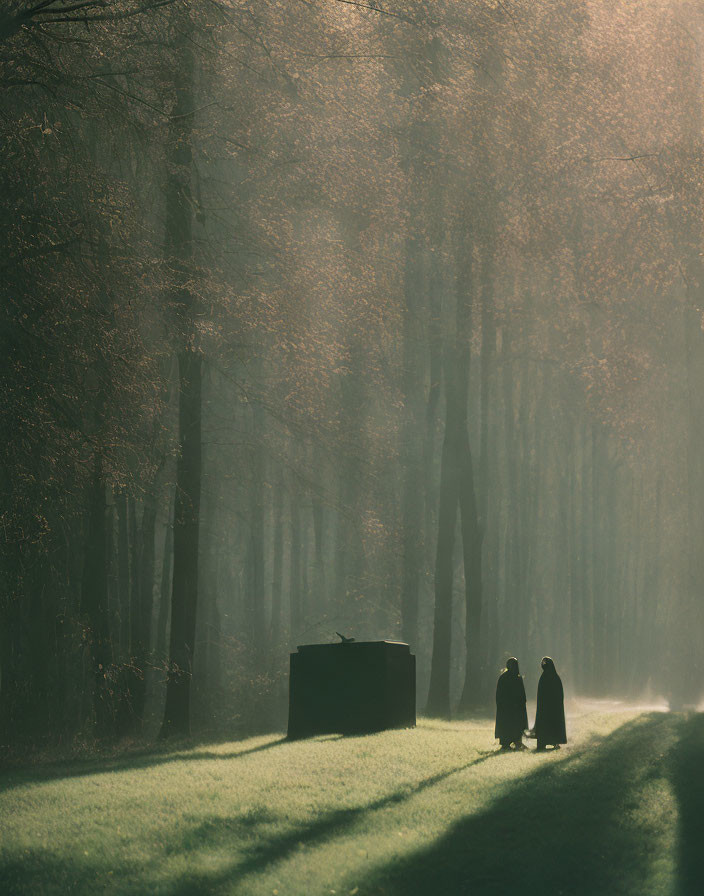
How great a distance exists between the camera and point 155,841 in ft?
32.6

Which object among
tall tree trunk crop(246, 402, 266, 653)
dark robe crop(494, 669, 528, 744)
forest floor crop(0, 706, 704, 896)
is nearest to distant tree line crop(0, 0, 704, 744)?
tall tree trunk crop(246, 402, 266, 653)

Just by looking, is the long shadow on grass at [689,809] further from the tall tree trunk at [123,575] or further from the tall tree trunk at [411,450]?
the tall tree trunk at [411,450]

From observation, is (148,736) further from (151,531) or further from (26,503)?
(26,503)

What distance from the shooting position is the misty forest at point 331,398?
34.9ft

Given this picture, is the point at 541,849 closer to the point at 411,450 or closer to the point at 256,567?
the point at 411,450

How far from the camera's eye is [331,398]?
26391 mm

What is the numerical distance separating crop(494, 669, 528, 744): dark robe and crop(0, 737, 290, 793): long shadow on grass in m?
3.29

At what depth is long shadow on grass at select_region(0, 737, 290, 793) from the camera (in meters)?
13.2

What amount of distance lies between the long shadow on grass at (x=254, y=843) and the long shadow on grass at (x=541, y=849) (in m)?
0.98

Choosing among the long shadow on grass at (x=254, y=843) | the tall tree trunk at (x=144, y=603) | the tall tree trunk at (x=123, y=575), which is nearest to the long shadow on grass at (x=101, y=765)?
the tall tree trunk at (x=144, y=603)

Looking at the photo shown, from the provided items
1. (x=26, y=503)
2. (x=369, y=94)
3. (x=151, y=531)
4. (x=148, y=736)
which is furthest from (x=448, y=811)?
(x=369, y=94)

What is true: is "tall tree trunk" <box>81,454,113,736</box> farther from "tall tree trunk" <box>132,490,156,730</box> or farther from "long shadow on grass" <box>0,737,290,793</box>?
"long shadow on grass" <box>0,737,290,793</box>

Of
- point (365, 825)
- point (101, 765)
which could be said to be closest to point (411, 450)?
point (101, 765)

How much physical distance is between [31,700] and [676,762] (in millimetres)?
9940
